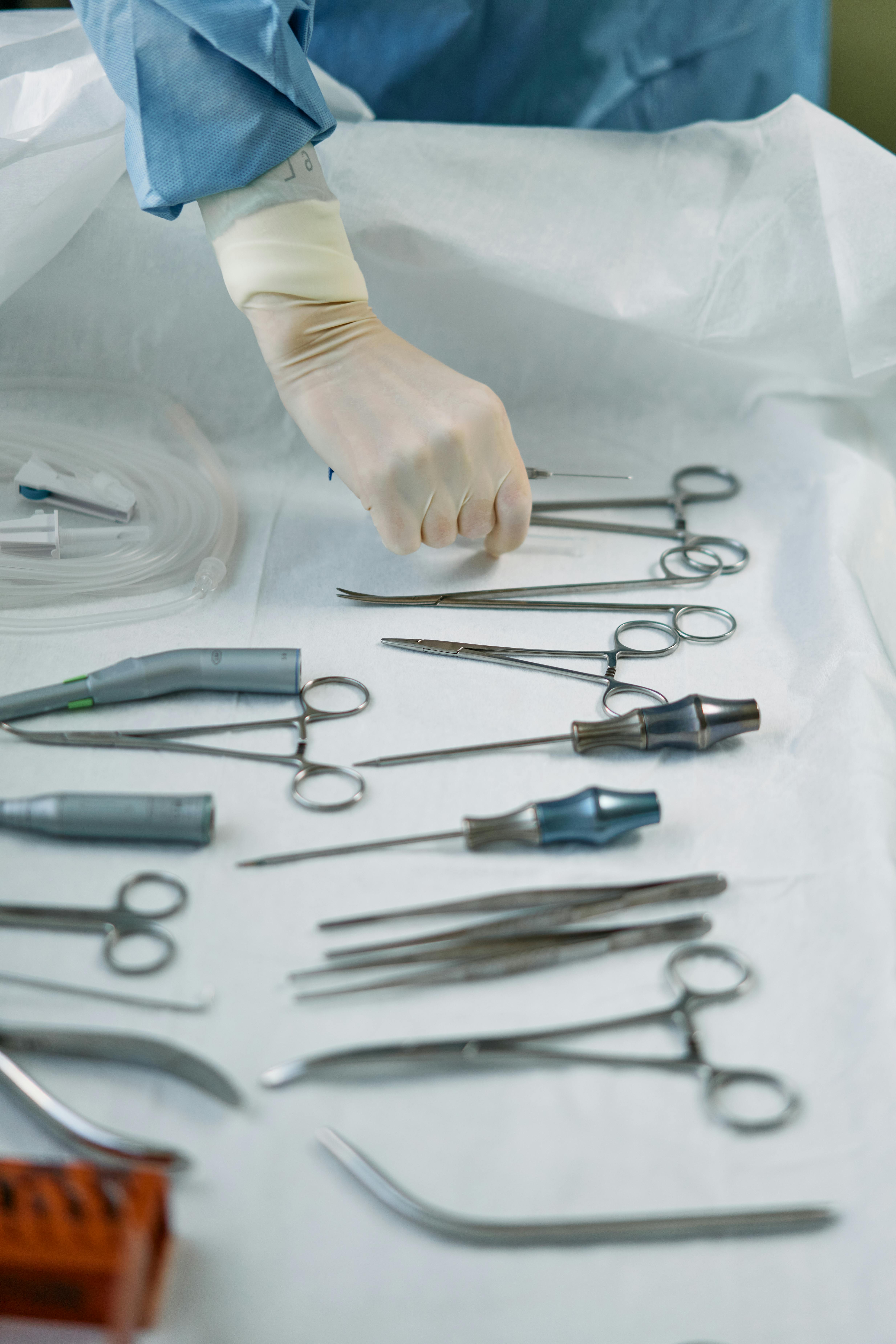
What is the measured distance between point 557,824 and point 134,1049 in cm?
41

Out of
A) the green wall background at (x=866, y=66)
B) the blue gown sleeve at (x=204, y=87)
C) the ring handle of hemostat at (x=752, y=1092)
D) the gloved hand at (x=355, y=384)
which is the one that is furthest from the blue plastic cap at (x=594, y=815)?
the green wall background at (x=866, y=66)

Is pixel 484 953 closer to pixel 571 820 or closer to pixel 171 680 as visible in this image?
pixel 571 820

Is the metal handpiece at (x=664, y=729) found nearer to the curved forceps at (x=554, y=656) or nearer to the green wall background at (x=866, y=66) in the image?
the curved forceps at (x=554, y=656)

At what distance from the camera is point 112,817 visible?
3.19 ft

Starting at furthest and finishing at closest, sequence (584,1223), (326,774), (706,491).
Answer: (706,491), (326,774), (584,1223)

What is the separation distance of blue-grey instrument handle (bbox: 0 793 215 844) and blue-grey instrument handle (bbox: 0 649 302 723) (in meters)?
→ 0.17

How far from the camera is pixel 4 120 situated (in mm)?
1398


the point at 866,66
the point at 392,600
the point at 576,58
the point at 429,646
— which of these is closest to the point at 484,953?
the point at 429,646

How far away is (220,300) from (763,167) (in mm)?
836

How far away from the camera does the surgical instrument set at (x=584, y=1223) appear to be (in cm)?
75

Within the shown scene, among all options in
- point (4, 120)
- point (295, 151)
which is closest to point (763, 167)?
point (295, 151)

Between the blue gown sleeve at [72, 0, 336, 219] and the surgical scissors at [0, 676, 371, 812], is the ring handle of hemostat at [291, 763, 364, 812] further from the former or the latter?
the blue gown sleeve at [72, 0, 336, 219]

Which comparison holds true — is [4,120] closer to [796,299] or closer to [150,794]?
[150,794]

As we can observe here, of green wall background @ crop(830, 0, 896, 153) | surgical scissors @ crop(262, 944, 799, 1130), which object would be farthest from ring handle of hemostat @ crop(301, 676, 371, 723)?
green wall background @ crop(830, 0, 896, 153)
